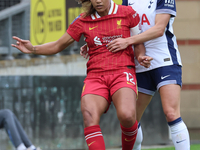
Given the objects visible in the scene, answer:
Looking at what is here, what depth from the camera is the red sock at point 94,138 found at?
3.24 m

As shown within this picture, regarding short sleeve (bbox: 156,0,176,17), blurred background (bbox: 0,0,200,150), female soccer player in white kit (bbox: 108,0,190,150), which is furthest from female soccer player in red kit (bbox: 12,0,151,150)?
blurred background (bbox: 0,0,200,150)

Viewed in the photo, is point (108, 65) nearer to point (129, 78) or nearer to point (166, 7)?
point (129, 78)

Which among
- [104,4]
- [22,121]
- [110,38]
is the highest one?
[104,4]

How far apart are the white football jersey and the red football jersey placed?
176 mm

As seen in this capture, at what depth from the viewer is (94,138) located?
3.27 meters

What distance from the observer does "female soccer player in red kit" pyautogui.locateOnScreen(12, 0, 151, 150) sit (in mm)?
3385

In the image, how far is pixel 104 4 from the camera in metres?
3.58

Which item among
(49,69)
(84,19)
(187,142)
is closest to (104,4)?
(84,19)

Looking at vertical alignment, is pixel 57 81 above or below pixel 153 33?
below

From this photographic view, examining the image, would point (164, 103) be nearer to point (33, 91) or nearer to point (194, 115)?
point (33, 91)

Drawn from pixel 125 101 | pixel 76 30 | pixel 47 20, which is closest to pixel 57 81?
pixel 47 20

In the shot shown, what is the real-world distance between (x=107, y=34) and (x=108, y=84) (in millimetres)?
491

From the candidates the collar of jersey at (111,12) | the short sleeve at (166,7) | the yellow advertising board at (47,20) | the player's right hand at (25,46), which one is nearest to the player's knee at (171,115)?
the short sleeve at (166,7)

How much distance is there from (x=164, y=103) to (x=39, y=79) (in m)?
3.16
